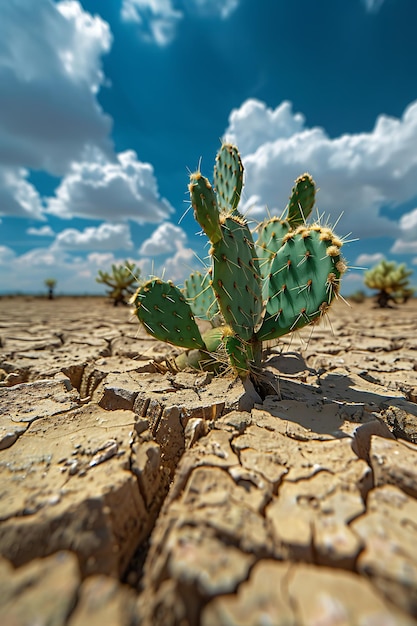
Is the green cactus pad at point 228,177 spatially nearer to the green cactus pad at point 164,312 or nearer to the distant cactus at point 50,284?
the green cactus pad at point 164,312

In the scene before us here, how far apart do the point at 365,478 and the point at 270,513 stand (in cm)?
30

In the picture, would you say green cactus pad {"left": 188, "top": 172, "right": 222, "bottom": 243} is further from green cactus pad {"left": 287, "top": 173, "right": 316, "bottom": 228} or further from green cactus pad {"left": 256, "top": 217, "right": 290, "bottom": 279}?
green cactus pad {"left": 287, "top": 173, "right": 316, "bottom": 228}

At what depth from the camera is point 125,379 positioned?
1.48 m

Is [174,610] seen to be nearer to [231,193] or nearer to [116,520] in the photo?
[116,520]

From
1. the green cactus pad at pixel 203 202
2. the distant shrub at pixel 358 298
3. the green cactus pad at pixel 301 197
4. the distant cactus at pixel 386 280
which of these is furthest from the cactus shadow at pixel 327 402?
the distant shrub at pixel 358 298

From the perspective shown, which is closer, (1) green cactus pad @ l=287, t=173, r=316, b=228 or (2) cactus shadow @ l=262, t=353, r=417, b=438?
(2) cactus shadow @ l=262, t=353, r=417, b=438

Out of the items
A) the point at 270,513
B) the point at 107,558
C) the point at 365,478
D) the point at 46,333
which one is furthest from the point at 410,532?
the point at 46,333

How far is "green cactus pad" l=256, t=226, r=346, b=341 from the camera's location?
1274 millimetres

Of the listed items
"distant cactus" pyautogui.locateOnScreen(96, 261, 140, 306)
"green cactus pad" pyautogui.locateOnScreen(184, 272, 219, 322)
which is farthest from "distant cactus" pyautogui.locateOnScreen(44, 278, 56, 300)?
"green cactus pad" pyautogui.locateOnScreen(184, 272, 219, 322)

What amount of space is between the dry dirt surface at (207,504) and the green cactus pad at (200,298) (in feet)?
1.94

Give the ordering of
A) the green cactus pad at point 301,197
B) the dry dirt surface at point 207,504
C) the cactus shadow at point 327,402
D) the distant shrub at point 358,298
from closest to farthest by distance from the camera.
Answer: the dry dirt surface at point 207,504
the cactus shadow at point 327,402
the green cactus pad at point 301,197
the distant shrub at point 358,298

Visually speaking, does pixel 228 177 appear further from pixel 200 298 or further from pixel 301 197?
pixel 200 298

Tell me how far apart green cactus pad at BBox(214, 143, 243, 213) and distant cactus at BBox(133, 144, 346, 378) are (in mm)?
128

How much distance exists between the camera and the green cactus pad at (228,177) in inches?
70.0
